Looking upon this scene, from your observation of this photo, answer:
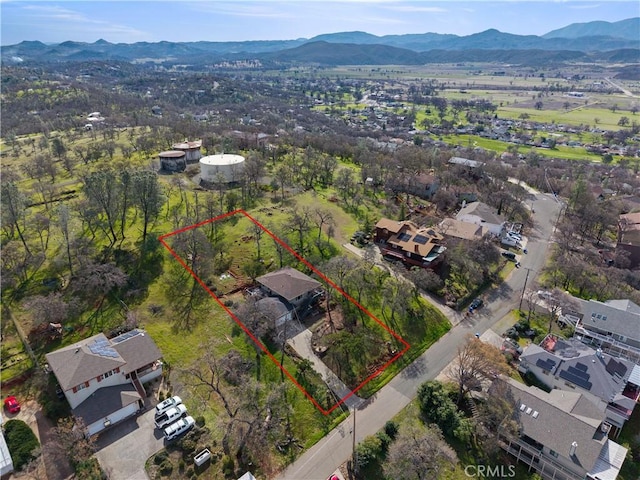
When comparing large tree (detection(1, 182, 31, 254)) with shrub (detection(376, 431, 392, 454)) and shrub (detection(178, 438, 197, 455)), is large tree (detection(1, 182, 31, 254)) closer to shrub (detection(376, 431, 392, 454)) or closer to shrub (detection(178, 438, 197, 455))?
shrub (detection(178, 438, 197, 455))

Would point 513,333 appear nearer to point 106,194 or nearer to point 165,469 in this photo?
point 165,469

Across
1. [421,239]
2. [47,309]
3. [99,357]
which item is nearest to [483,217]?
[421,239]

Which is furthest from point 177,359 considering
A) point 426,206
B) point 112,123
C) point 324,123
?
point 324,123

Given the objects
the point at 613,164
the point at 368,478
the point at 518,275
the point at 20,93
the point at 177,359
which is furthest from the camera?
the point at 20,93

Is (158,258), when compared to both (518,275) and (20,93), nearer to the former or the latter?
(518,275)

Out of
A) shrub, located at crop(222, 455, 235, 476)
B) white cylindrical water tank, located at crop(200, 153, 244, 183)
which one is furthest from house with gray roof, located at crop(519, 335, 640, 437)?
white cylindrical water tank, located at crop(200, 153, 244, 183)
